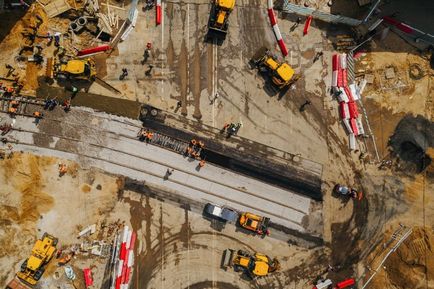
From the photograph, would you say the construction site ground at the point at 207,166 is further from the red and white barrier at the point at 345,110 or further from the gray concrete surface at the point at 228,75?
the red and white barrier at the point at 345,110

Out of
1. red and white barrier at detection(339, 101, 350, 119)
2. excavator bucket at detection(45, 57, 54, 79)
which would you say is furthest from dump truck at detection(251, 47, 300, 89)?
excavator bucket at detection(45, 57, 54, 79)

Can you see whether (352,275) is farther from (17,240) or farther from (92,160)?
(17,240)

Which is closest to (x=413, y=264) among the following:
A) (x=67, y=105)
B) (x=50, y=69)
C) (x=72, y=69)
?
(x=67, y=105)

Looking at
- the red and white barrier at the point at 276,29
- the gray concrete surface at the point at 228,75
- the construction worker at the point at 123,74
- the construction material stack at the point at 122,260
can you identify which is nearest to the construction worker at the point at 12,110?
the gray concrete surface at the point at 228,75

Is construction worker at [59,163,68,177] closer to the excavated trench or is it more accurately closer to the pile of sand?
the excavated trench

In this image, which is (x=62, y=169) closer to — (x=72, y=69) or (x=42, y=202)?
(x=42, y=202)

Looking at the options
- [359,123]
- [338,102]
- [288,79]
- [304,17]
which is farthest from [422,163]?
[304,17]
